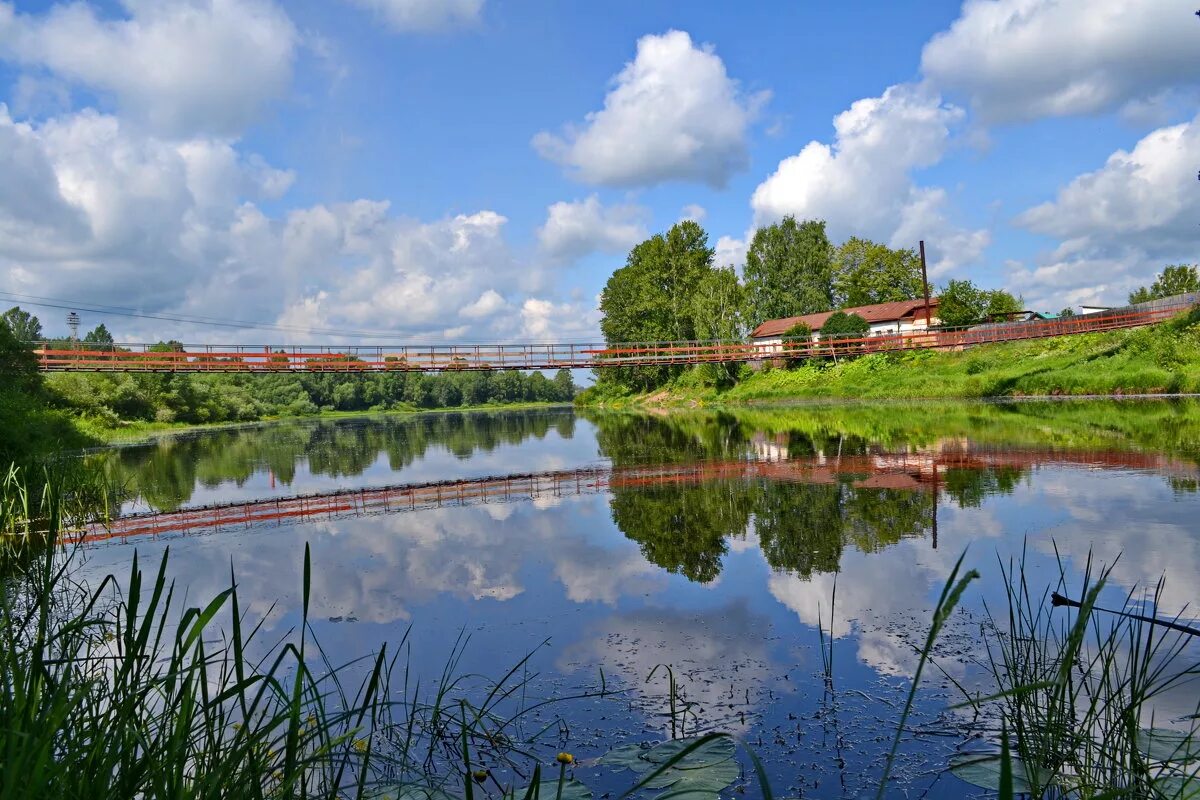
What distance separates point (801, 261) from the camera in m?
68.5

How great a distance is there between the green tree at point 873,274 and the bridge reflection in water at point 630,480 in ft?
179

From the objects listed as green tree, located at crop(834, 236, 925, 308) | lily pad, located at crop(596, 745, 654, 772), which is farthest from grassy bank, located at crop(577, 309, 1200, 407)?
lily pad, located at crop(596, 745, 654, 772)

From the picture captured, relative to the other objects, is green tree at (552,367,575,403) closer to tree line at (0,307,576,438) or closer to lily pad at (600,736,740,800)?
tree line at (0,307,576,438)

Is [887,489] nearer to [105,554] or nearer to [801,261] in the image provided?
[105,554]

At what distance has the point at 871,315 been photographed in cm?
6084

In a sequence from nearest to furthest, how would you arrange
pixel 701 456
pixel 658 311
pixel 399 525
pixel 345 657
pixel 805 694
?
pixel 805 694, pixel 345 657, pixel 399 525, pixel 701 456, pixel 658 311

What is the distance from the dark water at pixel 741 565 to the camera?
486cm

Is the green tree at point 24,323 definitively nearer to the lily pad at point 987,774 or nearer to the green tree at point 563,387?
the green tree at point 563,387

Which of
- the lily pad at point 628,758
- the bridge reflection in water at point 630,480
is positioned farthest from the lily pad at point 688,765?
the bridge reflection in water at point 630,480

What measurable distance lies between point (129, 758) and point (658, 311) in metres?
67.0

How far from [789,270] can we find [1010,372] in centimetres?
3248

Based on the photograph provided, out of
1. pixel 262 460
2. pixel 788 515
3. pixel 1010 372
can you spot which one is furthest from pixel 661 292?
pixel 788 515

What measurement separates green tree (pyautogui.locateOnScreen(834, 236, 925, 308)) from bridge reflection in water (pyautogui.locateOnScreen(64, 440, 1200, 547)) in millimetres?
54665

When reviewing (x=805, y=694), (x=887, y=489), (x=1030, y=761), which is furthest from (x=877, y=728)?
(x=887, y=489)
